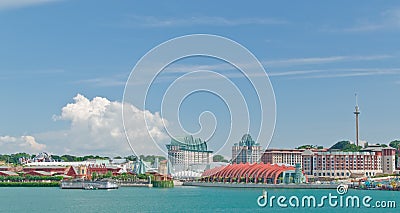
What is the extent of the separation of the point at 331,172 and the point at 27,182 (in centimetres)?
2515

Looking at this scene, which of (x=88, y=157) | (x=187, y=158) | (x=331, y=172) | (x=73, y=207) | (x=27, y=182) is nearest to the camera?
(x=73, y=207)

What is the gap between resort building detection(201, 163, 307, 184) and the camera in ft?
179

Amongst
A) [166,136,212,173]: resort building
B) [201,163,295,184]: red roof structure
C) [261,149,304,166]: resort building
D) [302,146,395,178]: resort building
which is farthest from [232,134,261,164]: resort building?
[201,163,295,184]: red roof structure

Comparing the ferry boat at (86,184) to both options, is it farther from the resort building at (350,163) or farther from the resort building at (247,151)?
the resort building at (247,151)

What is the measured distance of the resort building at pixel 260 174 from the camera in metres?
54.6

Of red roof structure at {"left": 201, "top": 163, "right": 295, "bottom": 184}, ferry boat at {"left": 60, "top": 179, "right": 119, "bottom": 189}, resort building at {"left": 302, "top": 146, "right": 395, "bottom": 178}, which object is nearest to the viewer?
ferry boat at {"left": 60, "top": 179, "right": 119, "bottom": 189}

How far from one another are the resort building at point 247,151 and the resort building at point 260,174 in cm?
1406

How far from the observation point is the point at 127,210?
2825cm

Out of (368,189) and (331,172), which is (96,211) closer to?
(368,189)

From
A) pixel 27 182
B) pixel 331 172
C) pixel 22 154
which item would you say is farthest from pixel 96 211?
A: pixel 22 154

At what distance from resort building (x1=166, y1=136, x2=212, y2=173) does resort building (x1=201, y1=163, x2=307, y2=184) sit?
333 inches

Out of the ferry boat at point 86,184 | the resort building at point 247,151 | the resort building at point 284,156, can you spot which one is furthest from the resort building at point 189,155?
the ferry boat at point 86,184

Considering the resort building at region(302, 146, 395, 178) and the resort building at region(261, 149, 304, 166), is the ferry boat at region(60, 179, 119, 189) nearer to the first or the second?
the resort building at region(302, 146, 395, 178)

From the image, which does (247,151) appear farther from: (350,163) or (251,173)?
(251,173)
